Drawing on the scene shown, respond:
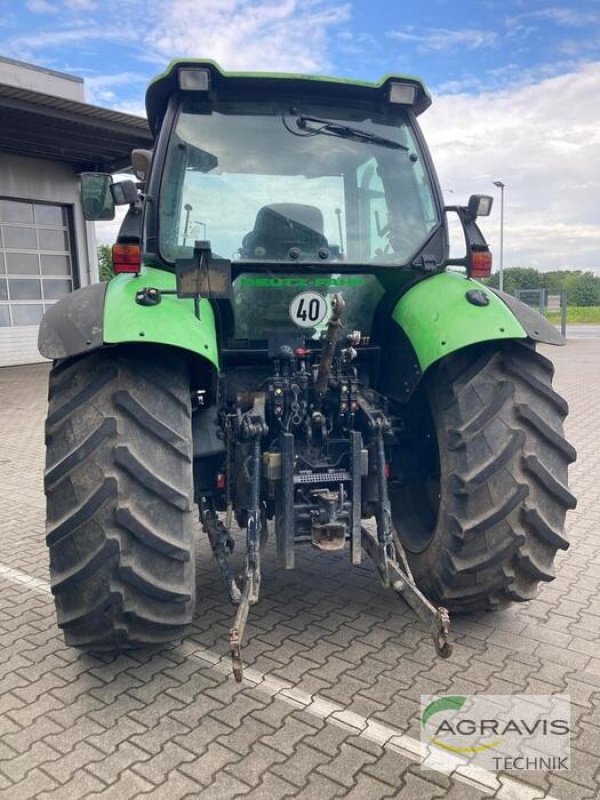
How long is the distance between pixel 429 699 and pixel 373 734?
0.35 metres

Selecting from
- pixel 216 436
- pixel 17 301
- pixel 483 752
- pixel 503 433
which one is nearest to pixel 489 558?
pixel 503 433

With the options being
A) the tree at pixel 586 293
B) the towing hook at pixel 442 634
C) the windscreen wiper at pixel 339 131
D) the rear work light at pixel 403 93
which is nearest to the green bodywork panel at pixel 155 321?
the windscreen wiper at pixel 339 131

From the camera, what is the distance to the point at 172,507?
2824mm

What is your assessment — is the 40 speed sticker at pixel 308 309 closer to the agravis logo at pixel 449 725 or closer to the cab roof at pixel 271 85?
the cab roof at pixel 271 85

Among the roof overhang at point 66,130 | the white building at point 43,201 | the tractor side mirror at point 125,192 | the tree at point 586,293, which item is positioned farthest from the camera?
the tree at point 586,293

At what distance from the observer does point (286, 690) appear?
9.72 ft

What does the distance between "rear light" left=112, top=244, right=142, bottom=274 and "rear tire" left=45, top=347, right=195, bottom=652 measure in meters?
0.45

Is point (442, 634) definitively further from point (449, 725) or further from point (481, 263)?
point (481, 263)

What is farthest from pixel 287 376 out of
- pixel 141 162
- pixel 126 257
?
pixel 141 162

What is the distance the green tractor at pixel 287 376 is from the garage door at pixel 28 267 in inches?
574

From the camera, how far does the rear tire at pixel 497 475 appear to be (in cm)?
310

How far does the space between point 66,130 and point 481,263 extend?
13842 mm

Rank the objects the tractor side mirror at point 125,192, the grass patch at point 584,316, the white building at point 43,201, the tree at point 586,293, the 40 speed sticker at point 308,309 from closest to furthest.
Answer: the tractor side mirror at point 125,192, the 40 speed sticker at point 308,309, the white building at point 43,201, the grass patch at point 584,316, the tree at point 586,293

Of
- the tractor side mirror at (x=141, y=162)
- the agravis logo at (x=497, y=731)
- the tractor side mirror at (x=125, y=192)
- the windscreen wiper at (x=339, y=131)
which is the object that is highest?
the windscreen wiper at (x=339, y=131)
